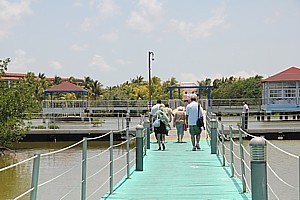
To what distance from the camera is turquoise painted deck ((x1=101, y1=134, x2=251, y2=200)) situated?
351 inches

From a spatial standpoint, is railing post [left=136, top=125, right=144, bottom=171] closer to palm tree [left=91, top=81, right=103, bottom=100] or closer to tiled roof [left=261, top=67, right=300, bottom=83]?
tiled roof [left=261, top=67, right=300, bottom=83]

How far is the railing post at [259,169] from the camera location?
630 cm

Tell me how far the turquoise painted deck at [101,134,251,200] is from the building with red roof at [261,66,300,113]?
33.1m

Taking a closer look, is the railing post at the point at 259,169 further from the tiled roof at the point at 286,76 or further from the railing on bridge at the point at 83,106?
the tiled roof at the point at 286,76

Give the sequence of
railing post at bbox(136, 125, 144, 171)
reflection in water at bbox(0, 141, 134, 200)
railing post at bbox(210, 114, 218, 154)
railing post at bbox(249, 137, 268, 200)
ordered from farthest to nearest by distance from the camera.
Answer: railing post at bbox(210, 114, 218, 154)
reflection in water at bbox(0, 141, 134, 200)
railing post at bbox(136, 125, 144, 171)
railing post at bbox(249, 137, 268, 200)

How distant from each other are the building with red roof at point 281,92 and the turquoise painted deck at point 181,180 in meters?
33.1

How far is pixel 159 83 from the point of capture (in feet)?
265

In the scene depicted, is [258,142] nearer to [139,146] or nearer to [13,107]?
[139,146]

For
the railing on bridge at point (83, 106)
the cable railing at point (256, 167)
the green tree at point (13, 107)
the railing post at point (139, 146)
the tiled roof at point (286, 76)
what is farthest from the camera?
the railing on bridge at point (83, 106)

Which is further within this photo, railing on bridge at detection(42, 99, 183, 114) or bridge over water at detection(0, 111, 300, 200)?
railing on bridge at detection(42, 99, 183, 114)

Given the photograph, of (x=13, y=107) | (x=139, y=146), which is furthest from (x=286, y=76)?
(x=139, y=146)

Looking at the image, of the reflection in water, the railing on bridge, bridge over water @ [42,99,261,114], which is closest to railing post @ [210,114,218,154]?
the reflection in water

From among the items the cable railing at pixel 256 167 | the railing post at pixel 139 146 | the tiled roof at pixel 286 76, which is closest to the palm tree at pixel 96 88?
the tiled roof at pixel 286 76

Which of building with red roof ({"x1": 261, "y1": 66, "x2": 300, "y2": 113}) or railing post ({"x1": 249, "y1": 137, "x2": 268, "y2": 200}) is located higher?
building with red roof ({"x1": 261, "y1": 66, "x2": 300, "y2": 113})
